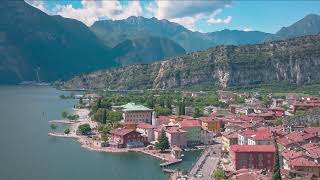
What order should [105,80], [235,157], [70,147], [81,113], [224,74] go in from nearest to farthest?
1. [235,157]
2. [70,147]
3. [81,113]
4. [224,74]
5. [105,80]

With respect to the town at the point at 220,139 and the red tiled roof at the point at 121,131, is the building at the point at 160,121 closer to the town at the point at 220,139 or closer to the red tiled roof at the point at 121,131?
the town at the point at 220,139

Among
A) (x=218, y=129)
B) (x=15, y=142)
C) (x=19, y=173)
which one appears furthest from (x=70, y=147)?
(x=218, y=129)

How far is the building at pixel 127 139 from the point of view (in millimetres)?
60188

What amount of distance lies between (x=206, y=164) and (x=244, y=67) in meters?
107

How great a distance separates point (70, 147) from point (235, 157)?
21.8 m

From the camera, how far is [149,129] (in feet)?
208

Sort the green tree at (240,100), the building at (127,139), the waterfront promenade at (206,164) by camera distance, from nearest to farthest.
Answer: the waterfront promenade at (206,164), the building at (127,139), the green tree at (240,100)

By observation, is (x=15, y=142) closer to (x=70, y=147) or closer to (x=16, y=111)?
(x=70, y=147)

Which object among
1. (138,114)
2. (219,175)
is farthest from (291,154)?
(138,114)

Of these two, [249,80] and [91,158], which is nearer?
[91,158]

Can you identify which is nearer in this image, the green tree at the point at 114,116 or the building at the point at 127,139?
the building at the point at 127,139

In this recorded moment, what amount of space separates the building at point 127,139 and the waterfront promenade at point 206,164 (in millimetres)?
7824

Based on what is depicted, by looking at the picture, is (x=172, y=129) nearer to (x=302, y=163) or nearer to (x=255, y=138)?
(x=255, y=138)

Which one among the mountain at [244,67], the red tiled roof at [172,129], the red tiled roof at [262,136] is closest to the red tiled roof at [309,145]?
the red tiled roof at [262,136]
